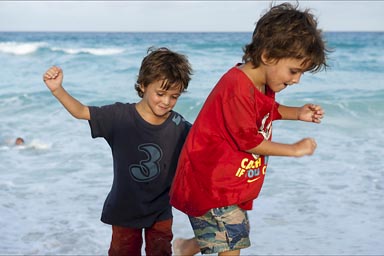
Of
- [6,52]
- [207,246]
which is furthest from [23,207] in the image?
[6,52]

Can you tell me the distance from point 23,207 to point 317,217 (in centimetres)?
250

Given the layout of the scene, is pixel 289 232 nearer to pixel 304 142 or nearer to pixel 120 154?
pixel 120 154

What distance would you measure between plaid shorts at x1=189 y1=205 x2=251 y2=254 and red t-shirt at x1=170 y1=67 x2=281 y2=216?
1.6 inches

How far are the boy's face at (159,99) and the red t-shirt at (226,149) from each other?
1.21ft

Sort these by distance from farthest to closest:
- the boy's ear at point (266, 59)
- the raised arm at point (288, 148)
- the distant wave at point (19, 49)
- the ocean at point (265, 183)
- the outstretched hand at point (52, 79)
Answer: the distant wave at point (19, 49) < the ocean at point (265, 183) < the outstretched hand at point (52, 79) < the boy's ear at point (266, 59) < the raised arm at point (288, 148)

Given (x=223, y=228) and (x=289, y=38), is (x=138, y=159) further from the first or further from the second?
(x=289, y=38)

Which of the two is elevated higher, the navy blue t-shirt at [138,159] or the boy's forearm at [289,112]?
the boy's forearm at [289,112]

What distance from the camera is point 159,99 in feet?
10.00

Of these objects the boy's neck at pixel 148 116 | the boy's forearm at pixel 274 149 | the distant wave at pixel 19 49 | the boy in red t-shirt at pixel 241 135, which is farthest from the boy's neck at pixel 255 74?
the distant wave at pixel 19 49

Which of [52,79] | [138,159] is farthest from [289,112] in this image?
[52,79]

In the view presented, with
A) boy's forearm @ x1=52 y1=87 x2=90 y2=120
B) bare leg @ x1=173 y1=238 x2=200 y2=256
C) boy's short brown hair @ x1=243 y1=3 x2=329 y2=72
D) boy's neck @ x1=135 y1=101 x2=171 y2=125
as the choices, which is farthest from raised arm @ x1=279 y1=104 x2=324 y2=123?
boy's forearm @ x1=52 y1=87 x2=90 y2=120

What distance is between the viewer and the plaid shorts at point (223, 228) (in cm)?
273

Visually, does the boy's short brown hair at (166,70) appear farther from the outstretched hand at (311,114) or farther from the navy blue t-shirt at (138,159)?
the outstretched hand at (311,114)

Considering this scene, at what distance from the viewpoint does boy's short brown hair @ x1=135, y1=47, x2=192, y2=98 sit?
307 cm
